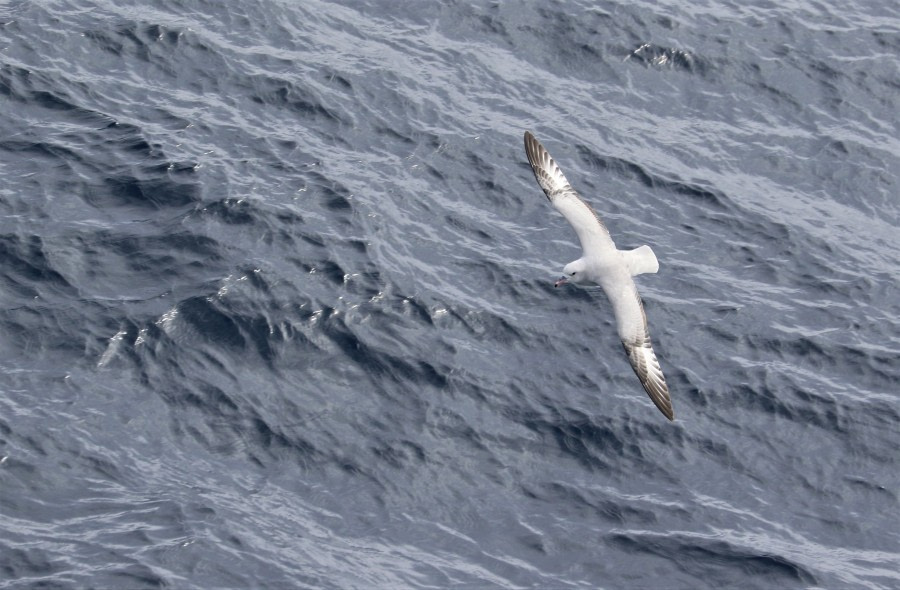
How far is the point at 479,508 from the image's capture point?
23891mm

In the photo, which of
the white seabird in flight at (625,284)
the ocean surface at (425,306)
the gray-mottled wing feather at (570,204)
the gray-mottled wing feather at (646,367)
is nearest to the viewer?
the ocean surface at (425,306)

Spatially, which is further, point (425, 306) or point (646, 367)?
point (425, 306)

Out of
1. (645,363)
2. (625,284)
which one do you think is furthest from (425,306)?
(645,363)

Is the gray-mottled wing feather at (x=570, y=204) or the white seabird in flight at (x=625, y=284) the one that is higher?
the gray-mottled wing feather at (x=570, y=204)

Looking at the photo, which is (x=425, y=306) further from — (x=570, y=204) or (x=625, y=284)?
(x=625, y=284)

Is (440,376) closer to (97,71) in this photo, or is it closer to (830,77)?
(97,71)

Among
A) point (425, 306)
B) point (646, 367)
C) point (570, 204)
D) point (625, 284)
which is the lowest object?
point (425, 306)

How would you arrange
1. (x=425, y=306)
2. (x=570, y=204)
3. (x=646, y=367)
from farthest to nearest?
(x=425, y=306), (x=570, y=204), (x=646, y=367)

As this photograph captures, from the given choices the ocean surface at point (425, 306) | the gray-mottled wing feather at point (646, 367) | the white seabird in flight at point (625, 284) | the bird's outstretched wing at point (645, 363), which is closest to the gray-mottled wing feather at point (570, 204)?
the white seabird in flight at point (625, 284)

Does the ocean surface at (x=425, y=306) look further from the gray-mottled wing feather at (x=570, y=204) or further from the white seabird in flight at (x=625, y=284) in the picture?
the gray-mottled wing feather at (x=570, y=204)

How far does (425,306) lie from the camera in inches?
1062

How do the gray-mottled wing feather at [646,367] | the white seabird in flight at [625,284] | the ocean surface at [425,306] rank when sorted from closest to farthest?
the ocean surface at [425,306] → the gray-mottled wing feather at [646,367] → the white seabird in flight at [625,284]

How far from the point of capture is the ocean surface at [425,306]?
23.3m

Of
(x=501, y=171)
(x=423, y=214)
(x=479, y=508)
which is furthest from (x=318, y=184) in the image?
(x=479, y=508)
